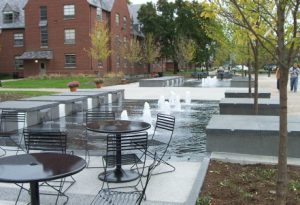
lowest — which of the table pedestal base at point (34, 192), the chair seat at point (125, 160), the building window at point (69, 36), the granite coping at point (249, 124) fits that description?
the chair seat at point (125, 160)

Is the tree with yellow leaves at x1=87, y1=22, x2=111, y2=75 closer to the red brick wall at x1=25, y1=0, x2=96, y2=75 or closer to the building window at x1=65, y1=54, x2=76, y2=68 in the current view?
the red brick wall at x1=25, y1=0, x2=96, y2=75

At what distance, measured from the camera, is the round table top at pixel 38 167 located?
4066 millimetres

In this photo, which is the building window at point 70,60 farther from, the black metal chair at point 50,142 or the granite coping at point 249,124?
the black metal chair at point 50,142

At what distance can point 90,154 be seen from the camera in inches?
344

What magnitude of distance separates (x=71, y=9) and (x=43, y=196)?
44.8m

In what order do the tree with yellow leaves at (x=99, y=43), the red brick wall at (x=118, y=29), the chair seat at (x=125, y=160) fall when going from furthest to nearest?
the red brick wall at (x=118, y=29)
the tree with yellow leaves at (x=99, y=43)
the chair seat at (x=125, y=160)

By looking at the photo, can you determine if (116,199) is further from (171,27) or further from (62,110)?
(171,27)

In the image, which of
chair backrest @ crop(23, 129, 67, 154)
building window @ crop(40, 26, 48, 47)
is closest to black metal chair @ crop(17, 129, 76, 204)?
chair backrest @ crop(23, 129, 67, 154)

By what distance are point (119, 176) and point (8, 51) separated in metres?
51.8

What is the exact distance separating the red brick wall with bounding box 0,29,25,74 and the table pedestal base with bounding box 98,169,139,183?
166 ft

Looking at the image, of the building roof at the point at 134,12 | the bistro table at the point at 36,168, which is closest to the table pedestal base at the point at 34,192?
the bistro table at the point at 36,168

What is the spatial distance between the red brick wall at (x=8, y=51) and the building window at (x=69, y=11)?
8811 millimetres

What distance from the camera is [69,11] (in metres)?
48.6

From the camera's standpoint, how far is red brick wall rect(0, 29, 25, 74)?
178 feet
